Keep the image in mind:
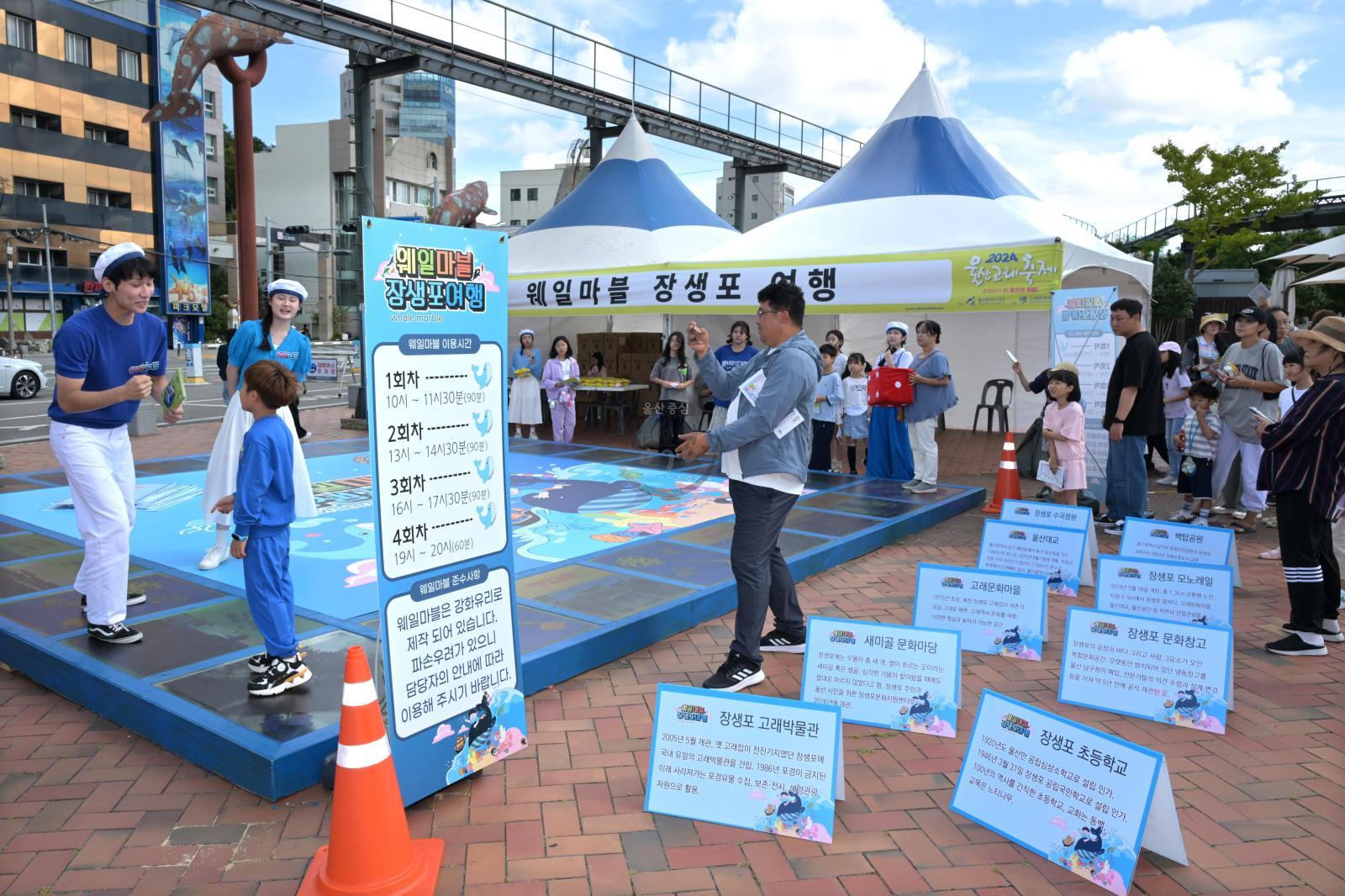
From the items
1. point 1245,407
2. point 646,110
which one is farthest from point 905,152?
point 646,110

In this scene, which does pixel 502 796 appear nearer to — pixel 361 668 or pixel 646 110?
pixel 361 668

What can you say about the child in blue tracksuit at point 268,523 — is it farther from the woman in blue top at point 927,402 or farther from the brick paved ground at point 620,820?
the woman in blue top at point 927,402

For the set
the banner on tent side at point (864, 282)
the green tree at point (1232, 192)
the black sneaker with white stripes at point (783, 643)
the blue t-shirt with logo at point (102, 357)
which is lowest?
the black sneaker with white stripes at point (783, 643)

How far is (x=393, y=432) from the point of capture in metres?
2.67

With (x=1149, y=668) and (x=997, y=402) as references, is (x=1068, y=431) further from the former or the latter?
(x=997, y=402)

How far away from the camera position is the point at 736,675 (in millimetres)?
3883

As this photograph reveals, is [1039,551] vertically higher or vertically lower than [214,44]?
lower

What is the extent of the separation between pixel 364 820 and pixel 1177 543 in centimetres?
485

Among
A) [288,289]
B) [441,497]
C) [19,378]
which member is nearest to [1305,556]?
[441,497]

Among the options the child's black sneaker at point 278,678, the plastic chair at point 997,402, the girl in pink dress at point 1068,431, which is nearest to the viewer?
the child's black sneaker at point 278,678

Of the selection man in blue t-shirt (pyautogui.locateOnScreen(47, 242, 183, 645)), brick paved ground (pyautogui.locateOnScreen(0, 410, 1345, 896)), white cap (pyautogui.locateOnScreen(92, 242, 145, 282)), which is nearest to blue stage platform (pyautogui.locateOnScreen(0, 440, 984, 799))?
brick paved ground (pyautogui.locateOnScreen(0, 410, 1345, 896))

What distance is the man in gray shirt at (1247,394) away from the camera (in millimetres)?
6789

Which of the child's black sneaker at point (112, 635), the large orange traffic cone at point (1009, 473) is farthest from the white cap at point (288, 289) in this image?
the large orange traffic cone at point (1009, 473)

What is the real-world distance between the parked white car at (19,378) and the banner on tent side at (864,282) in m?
15.1
